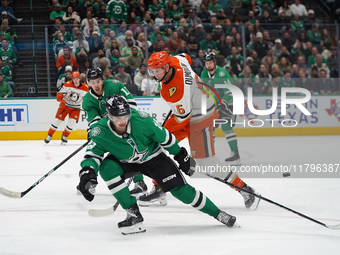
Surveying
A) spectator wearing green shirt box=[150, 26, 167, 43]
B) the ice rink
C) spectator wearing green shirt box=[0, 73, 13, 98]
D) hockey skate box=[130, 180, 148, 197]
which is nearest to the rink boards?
spectator wearing green shirt box=[0, 73, 13, 98]

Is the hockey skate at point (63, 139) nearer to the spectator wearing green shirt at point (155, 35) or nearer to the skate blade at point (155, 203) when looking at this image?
the spectator wearing green shirt at point (155, 35)

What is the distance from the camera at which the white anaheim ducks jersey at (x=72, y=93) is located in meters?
7.62

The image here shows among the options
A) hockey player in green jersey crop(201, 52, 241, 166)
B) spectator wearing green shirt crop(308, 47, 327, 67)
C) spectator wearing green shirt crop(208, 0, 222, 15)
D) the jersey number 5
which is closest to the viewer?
the jersey number 5

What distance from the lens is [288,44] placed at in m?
8.79

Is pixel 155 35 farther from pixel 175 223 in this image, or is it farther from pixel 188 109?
pixel 175 223

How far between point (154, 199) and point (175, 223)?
619mm

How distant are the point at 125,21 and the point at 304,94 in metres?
4.22

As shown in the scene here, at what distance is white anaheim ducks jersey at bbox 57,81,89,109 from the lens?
762 cm

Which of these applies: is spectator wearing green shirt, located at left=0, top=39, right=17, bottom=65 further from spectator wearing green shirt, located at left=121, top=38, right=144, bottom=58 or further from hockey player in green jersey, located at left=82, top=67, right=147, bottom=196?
hockey player in green jersey, located at left=82, top=67, right=147, bottom=196

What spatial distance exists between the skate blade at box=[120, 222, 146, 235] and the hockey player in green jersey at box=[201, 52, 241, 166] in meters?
2.76

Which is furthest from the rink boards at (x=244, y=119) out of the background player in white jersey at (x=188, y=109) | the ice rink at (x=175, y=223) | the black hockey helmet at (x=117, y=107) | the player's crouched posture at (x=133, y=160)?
the black hockey helmet at (x=117, y=107)

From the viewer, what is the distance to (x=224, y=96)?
5691 millimetres

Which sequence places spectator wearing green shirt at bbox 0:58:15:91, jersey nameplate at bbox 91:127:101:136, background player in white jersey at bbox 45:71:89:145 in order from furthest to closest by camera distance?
1. spectator wearing green shirt at bbox 0:58:15:91
2. background player in white jersey at bbox 45:71:89:145
3. jersey nameplate at bbox 91:127:101:136

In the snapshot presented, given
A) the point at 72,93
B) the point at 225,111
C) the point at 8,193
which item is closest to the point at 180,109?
the point at 8,193
